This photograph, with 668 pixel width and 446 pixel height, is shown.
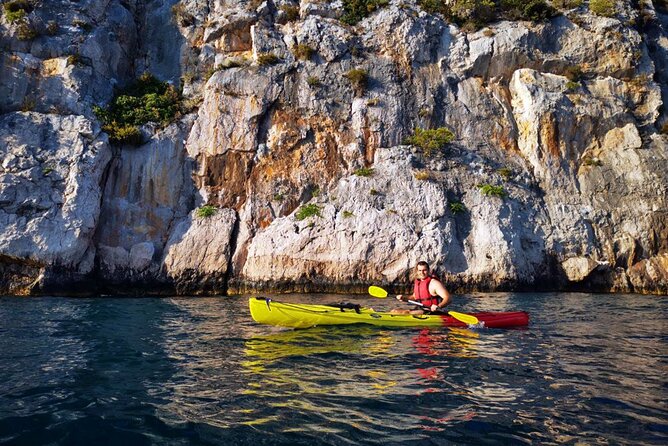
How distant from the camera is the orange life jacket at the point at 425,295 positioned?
1123 centimetres

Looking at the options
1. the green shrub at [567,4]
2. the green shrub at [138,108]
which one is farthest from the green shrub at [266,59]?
the green shrub at [567,4]

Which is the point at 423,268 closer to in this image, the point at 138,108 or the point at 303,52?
the point at 303,52

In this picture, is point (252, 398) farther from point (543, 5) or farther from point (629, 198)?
point (543, 5)

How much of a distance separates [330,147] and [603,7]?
17.6 meters

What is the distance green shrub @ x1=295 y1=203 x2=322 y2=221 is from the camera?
19.5 metres

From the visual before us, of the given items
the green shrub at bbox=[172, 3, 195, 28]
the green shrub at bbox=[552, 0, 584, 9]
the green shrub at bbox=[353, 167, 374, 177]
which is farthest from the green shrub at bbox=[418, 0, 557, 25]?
the green shrub at bbox=[172, 3, 195, 28]

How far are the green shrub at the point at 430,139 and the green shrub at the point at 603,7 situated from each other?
39.2 feet

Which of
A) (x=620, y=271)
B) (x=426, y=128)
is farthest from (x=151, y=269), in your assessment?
(x=620, y=271)

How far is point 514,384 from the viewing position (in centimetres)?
610

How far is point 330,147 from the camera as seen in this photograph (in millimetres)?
21641

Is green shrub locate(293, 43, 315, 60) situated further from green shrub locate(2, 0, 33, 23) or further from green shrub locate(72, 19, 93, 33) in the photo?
green shrub locate(2, 0, 33, 23)

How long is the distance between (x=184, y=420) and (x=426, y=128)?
67.7 ft

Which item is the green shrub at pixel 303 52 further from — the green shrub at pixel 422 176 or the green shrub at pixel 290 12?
the green shrub at pixel 422 176

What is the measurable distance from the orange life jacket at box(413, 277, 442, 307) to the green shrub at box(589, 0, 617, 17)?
22.7 metres
